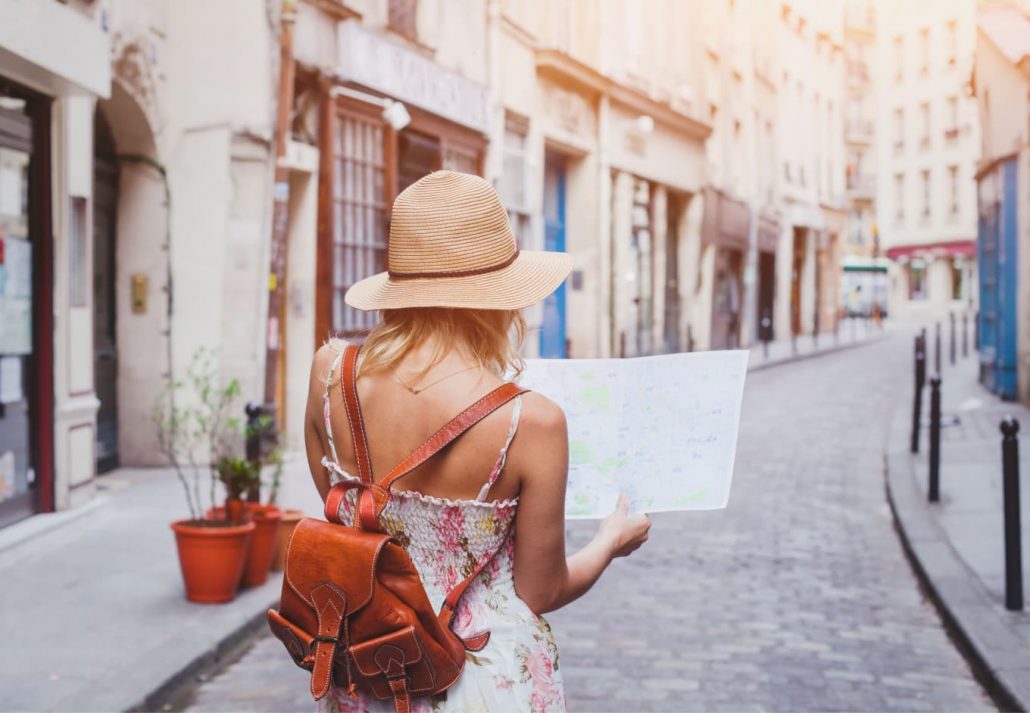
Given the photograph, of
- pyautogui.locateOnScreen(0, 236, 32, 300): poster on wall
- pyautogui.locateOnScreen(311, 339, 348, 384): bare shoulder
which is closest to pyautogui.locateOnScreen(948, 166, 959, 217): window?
pyautogui.locateOnScreen(0, 236, 32, 300): poster on wall

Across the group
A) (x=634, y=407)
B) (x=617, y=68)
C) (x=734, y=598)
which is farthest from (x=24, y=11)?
(x=617, y=68)

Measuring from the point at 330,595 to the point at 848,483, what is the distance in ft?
31.0

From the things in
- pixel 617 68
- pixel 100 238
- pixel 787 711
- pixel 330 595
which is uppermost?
pixel 617 68

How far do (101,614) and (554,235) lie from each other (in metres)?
16.7

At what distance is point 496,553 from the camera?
220cm

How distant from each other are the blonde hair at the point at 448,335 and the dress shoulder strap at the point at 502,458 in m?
0.12

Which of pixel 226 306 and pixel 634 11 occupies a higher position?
pixel 634 11

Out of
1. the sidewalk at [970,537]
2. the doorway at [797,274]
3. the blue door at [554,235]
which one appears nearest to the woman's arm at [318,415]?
the sidewalk at [970,537]

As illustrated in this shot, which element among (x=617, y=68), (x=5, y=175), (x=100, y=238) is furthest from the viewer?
(x=617, y=68)

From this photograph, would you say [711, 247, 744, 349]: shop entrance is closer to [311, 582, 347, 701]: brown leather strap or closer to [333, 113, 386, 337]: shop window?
[333, 113, 386, 337]: shop window

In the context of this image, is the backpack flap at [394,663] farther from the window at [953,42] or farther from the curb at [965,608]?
the window at [953,42]

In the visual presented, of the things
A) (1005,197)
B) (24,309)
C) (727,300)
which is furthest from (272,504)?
(727,300)

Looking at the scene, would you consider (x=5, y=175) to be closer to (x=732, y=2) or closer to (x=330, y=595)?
(x=330, y=595)

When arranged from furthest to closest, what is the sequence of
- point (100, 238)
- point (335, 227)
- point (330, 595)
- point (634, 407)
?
point (335, 227) < point (100, 238) < point (634, 407) < point (330, 595)
